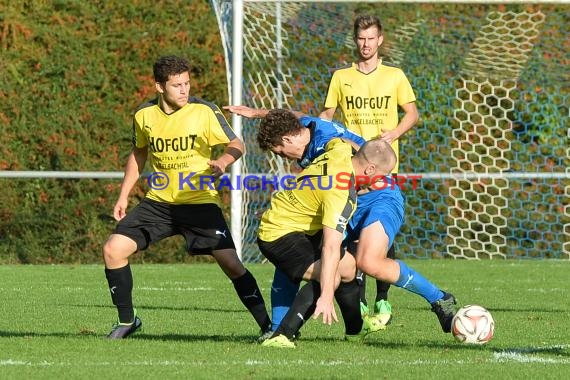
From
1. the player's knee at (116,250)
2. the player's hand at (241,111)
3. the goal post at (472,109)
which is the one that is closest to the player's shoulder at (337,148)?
the player's hand at (241,111)

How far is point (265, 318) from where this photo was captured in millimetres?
7031

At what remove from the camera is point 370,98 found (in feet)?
29.1

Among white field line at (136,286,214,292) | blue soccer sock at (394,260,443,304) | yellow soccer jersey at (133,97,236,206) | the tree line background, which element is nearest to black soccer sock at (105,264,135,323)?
yellow soccer jersey at (133,97,236,206)

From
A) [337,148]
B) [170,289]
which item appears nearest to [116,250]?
[337,148]

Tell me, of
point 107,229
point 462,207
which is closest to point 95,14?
point 107,229

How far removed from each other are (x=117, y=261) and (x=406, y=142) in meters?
9.05

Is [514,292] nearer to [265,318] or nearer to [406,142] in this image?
[265,318]

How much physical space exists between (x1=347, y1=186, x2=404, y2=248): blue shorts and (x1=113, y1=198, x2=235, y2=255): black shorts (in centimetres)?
82

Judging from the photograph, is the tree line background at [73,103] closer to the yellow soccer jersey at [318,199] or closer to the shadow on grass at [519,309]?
the shadow on grass at [519,309]

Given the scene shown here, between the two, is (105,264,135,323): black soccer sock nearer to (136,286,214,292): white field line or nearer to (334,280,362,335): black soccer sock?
(334,280,362,335): black soccer sock

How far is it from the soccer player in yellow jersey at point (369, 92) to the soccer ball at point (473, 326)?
1.96 meters

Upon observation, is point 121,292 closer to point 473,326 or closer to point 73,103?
point 473,326

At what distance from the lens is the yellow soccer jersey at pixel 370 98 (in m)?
8.84

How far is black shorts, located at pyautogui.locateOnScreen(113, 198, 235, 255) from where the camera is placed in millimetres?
7059
